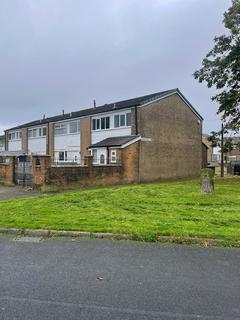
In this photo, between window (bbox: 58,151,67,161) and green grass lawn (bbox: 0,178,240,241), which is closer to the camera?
green grass lawn (bbox: 0,178,240,241)

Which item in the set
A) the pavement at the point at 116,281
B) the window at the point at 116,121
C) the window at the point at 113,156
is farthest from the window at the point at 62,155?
the pavement at the point at 116,281

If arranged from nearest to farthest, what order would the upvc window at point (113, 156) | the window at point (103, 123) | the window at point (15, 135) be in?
1. the upvc window at point (113, 156)
2. the window at point (103, 123)
3. the window at point (15, 135)

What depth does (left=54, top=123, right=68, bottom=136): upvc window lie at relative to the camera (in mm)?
39206

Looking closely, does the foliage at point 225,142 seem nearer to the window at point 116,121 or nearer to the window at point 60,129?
the window at point 116,121

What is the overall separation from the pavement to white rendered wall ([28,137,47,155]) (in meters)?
37.1

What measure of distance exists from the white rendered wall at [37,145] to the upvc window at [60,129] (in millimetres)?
2988

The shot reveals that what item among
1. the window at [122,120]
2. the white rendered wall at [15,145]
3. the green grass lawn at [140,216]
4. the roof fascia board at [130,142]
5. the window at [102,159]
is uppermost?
the window at [122,120]

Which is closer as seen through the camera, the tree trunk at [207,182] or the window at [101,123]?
the tree trunk at [207,182]

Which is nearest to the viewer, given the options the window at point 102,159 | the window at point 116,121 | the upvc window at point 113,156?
the upvc window at point 113,156

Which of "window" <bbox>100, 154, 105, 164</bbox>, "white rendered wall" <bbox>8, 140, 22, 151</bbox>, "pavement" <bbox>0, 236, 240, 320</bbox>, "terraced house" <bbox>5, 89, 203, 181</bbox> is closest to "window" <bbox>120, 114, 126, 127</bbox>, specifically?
"terraced house" <bbox>5, 89, 203, 181</bbox>

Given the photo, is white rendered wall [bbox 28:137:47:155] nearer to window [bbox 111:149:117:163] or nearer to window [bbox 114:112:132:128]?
window [bbox 114:112:132:128]

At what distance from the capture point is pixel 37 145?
44.4 meters

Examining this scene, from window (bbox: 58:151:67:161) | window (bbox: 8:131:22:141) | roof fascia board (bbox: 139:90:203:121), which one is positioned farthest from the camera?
window (bbox: 8:131:22:141)

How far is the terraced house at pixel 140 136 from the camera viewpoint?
28391 millimetres
